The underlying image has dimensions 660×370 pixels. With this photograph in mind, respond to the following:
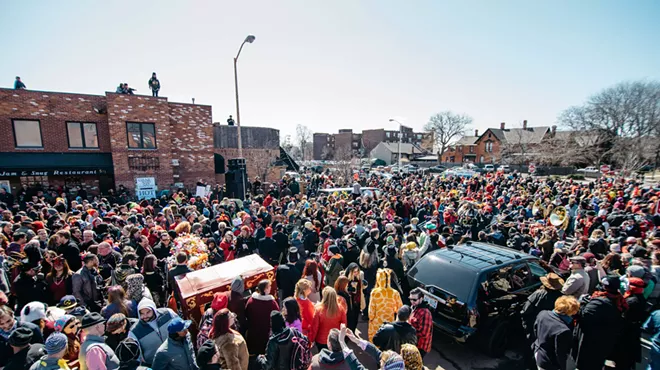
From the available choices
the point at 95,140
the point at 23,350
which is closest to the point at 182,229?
the point at 23,350

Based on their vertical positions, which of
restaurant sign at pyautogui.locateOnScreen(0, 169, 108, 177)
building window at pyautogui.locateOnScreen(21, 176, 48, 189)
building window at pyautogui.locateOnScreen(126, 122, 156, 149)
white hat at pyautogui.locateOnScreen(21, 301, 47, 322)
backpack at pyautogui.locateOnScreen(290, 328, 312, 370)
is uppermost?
building window at pyautogui.locateOnScreen(126, 122, 156, 149)

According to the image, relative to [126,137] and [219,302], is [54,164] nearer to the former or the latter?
[126,137]

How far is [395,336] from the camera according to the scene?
3.27 meters

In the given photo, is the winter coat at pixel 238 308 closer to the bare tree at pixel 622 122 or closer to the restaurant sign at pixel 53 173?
the restaurant sign at pixel 53 173

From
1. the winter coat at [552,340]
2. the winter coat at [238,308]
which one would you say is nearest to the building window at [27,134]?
the winter coat at [238,308]

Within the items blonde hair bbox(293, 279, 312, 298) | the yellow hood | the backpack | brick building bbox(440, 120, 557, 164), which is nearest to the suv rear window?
the yellow hood

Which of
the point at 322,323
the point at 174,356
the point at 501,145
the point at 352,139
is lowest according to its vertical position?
the point at 322,323

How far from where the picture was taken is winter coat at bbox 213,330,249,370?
3131mm

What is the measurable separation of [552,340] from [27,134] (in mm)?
21258

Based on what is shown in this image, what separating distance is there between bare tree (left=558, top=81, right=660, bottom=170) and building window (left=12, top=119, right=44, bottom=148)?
4924cm

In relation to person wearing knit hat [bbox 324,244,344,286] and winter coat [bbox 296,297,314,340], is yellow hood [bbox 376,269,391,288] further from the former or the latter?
person wearing knit hat [bbox 324,244,344,286]

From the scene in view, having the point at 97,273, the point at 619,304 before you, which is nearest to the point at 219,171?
the point at 97,273

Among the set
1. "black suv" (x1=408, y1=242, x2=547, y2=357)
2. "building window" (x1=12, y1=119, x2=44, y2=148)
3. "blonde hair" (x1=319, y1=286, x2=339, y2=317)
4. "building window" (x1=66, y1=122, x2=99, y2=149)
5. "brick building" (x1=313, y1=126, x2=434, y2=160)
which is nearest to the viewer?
"blonde hair" (x1=319, y1=286, x2=339, y2=317)

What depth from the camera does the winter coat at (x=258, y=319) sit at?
12.8 feet
